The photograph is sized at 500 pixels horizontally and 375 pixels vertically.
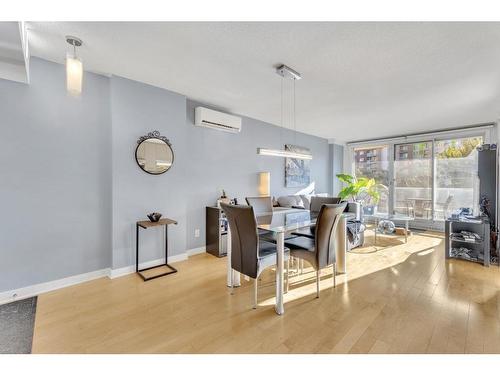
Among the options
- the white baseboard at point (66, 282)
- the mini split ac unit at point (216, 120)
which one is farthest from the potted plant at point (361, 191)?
the white baseboard at point (66, 282)

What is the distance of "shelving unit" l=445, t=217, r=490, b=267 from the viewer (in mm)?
3311

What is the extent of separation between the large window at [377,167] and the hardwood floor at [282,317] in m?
3.47

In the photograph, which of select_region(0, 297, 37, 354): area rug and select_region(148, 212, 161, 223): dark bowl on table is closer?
select_region(0, 297, 37, 354): area rug

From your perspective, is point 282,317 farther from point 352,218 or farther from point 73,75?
point 73,75

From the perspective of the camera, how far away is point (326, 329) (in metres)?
1.88

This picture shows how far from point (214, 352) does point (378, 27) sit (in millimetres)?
2765

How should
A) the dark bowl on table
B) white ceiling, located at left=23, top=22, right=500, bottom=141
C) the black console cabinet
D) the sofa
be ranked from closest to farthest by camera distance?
white ceiling, located at left=23, top=22, right=500, bottom=141 < the dark bowl on table < the black console cabinet < the sofa

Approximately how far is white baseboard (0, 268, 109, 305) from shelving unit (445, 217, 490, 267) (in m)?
4.96

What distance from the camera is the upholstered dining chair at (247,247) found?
6.99 ft

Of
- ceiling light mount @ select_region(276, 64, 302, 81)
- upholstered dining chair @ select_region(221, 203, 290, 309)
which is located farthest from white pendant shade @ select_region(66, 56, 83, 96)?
ceiling light mount @ select_region(276, 64, 302, 81)

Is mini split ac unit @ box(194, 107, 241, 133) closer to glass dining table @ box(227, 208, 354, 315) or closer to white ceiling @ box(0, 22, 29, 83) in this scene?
glass dining table @ box(227, 208, 354, 315)

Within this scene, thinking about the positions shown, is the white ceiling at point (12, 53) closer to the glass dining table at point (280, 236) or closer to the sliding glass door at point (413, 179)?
the glass dining table at point (280, 236)

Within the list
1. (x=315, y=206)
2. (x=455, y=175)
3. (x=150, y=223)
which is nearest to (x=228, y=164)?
(x=315, y=206)
